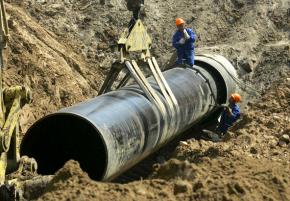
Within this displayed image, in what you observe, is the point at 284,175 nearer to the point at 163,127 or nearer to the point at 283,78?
the point at 163,127

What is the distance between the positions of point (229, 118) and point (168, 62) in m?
3.41

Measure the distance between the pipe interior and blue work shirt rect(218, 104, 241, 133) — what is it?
150 inches

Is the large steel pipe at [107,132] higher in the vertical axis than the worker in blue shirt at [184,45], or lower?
lower

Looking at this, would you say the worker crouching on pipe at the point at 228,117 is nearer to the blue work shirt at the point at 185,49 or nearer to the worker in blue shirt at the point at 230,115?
the worker in blue shirt at the point at 230,115

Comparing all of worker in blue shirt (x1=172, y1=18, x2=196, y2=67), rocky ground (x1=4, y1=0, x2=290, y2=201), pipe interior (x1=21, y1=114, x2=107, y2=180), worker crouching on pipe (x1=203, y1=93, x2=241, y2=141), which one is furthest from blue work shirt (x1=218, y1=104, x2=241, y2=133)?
pipe interior (x1=21, y1=114, x2=107, y2=180)

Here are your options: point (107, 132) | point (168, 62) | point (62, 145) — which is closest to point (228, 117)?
point (168, 62)

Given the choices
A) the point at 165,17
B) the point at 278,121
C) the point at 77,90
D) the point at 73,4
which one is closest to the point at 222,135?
the point at 278,121

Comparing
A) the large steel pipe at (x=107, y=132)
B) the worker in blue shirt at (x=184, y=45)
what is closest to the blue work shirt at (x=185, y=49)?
the worker in blue shirt at (x=184, y=45)

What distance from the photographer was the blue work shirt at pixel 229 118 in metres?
12.1

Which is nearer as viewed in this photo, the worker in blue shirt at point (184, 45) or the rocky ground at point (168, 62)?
the rocky ground at point (168, 62)

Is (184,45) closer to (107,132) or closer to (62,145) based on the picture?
(62,145)

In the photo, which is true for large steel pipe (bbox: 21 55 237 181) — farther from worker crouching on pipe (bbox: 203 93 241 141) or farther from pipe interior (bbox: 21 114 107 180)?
worker crouching on pipe (bbox: 203 93 241 141)

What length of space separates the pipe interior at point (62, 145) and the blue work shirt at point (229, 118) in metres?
3.82

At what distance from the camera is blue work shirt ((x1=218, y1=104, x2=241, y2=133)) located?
12102 millimetres
